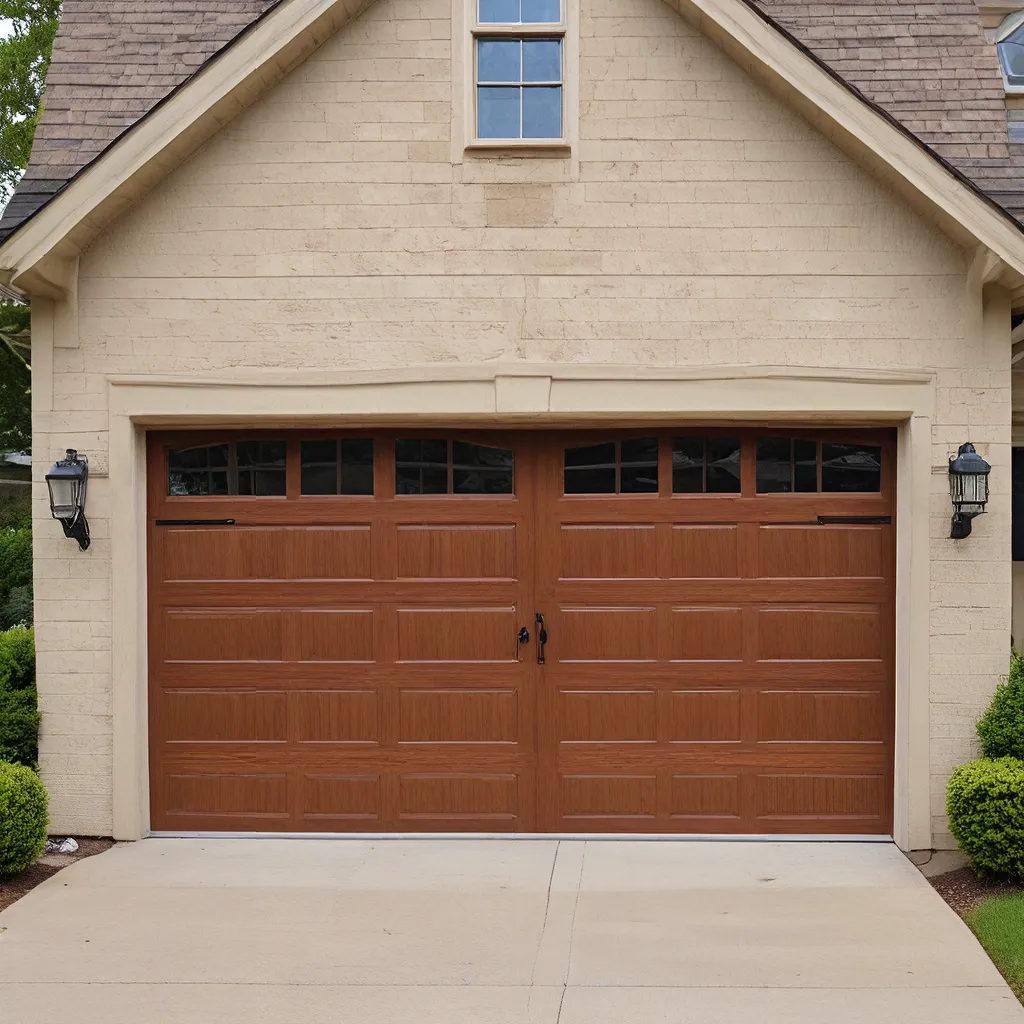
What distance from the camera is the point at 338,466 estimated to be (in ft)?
24.8

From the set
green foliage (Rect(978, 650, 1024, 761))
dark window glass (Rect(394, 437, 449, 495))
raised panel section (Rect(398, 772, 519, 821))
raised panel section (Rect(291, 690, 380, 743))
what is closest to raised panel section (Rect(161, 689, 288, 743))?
raised panel section (Rect(291, 690, 380, 743))

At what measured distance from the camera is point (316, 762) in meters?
7.51

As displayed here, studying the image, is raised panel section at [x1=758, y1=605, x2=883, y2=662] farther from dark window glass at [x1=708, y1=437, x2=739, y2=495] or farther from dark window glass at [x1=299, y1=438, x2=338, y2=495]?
dark window glass at [x1=299, y1=438, x2=338, y2=495]

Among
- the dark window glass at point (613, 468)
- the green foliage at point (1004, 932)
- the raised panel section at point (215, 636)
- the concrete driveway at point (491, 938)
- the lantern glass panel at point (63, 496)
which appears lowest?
the concrete driveway at point (491, 938)

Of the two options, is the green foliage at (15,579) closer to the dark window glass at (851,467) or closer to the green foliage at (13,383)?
the green foliage at (13,383)

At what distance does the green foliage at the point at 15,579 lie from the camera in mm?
11562

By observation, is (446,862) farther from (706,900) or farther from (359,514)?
(359,514)

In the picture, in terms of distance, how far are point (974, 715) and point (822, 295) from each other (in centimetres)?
289

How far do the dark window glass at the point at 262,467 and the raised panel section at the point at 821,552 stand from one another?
130 inches

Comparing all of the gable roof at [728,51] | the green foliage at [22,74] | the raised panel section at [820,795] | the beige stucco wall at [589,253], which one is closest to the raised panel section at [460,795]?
the raised panel section at [820,795]

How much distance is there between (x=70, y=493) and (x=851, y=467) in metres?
5.16

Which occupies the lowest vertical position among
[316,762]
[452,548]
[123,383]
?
[316,762]

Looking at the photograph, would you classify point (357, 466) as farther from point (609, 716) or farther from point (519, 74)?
point (519, 74)

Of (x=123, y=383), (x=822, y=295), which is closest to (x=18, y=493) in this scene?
(x=123, y=383)
